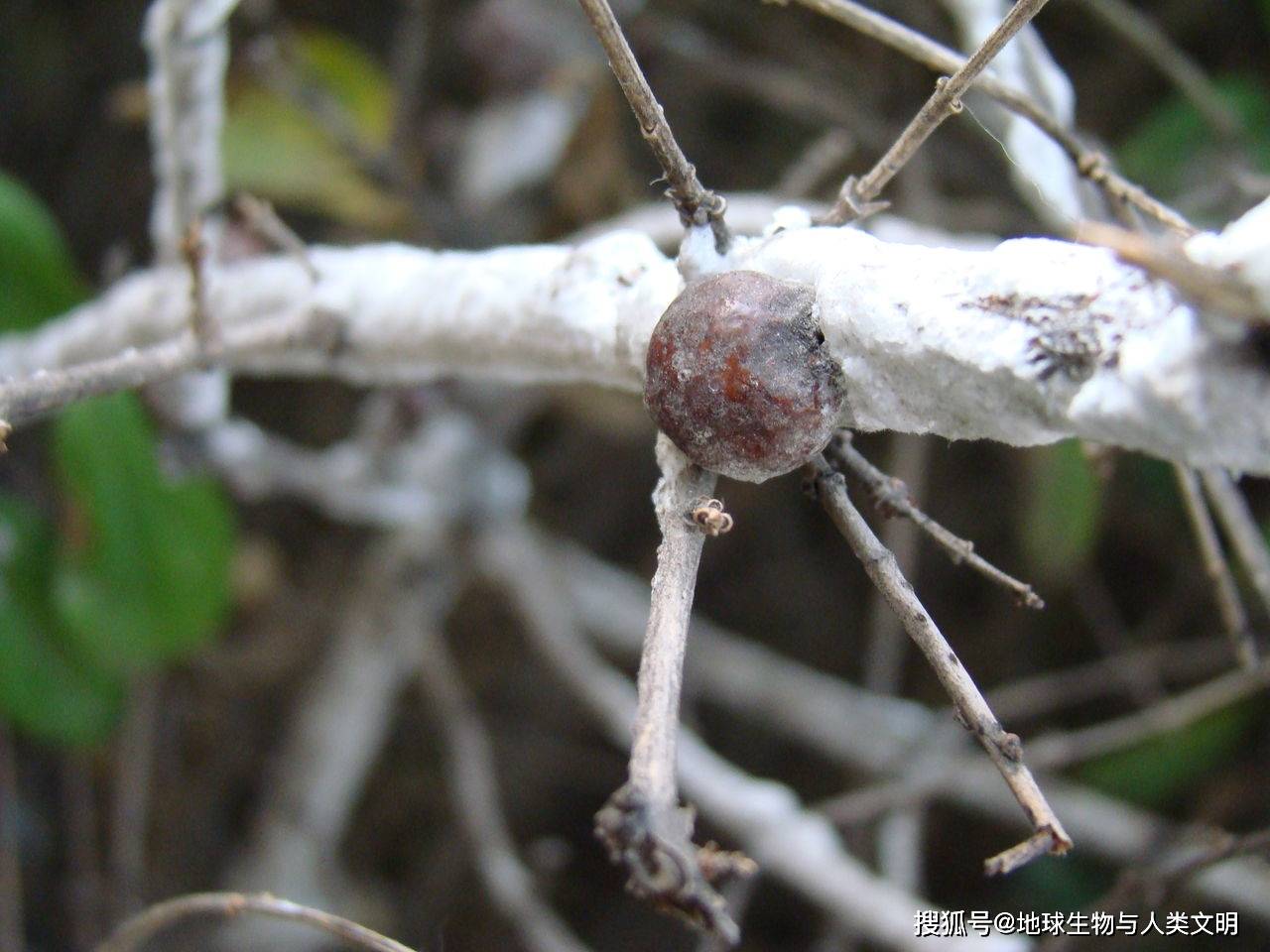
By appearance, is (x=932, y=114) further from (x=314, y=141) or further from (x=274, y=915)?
(x=314, y=141)

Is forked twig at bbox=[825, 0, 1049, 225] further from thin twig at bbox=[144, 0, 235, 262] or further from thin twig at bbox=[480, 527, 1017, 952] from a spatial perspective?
thin twig at bbox=[480, 527, 1017, 952]

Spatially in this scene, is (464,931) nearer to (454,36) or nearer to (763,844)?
(763,844)

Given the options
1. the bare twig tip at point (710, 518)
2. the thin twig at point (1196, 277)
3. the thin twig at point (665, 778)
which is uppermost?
the bare twig tip at point (710, 518)

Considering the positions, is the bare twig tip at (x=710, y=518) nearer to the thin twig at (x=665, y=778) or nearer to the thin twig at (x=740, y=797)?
the thin twig at (x=665, y=778)

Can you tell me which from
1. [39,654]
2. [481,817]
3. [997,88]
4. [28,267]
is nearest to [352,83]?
[28,267]

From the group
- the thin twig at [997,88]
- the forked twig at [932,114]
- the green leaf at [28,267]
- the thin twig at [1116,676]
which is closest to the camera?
the forked twig at [932,114]

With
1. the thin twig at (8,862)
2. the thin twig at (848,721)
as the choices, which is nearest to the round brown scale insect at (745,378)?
the thin twig at (848,721)
